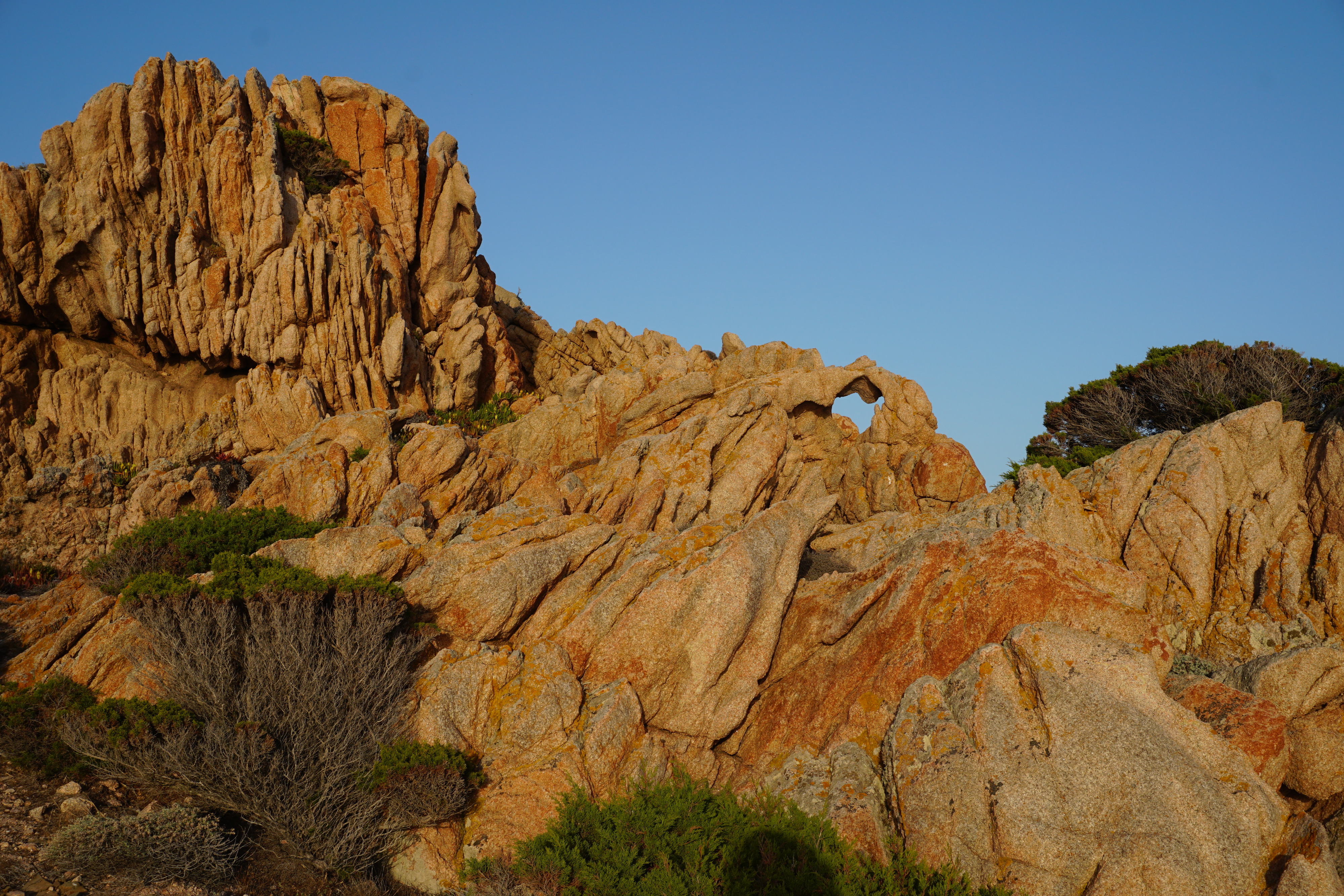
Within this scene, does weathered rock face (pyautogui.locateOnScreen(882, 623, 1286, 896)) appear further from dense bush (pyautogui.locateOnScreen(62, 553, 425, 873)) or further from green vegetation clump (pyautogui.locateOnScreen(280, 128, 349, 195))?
green vegetation clump (pyautogui.locateOnScreen(280, 128, 349, 195))

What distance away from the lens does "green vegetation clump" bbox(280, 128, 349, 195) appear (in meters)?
49.5

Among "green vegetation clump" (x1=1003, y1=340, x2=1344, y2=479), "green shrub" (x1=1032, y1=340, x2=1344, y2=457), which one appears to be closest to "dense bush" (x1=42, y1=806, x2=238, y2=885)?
"green vegetation clump" (x1=1003, y1=340, x2=1344, y2=479)

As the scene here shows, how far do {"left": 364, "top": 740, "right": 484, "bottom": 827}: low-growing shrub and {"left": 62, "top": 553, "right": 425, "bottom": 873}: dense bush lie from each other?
0.91 ft

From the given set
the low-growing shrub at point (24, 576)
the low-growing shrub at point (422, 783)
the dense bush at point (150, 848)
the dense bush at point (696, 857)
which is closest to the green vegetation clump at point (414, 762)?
the low-growing shrub at point (422, 783)

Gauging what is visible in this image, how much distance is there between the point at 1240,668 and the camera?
651 inches

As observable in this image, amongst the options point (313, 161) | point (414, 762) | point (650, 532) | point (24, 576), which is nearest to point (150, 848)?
point (414, 762)

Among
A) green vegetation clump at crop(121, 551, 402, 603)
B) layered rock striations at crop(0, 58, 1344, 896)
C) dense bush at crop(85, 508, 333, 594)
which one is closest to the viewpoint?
layered rock striations at crop(0, 58, 1344, 896)

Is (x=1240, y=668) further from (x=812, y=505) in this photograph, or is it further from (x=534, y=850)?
(x=534, y=850)

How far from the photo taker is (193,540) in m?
26.5

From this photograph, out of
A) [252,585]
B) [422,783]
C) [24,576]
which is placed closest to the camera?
[422,783]

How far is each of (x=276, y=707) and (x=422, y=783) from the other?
3.85 meters

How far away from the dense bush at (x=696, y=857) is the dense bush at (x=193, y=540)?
49.6ft

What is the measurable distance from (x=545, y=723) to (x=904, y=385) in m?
31.5

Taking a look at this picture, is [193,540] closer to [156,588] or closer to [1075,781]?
[156,588]
